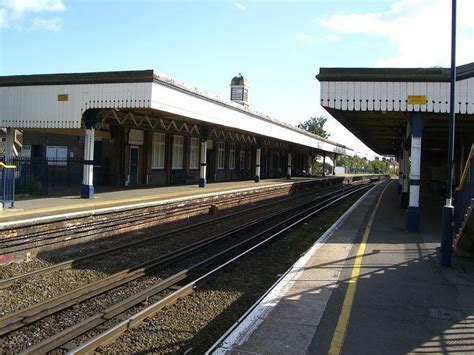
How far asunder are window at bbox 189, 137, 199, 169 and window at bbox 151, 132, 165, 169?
152 inches

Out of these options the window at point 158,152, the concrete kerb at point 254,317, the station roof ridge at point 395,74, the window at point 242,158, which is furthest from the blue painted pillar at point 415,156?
the window at point 242,158

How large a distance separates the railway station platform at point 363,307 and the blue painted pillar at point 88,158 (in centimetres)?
1019

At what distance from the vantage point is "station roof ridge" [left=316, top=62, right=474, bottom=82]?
12906 millimetres

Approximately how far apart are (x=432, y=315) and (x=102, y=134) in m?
20.3

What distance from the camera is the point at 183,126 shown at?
29.0m

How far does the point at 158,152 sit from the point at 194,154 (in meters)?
5.11

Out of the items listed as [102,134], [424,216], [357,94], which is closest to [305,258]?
[357,94]

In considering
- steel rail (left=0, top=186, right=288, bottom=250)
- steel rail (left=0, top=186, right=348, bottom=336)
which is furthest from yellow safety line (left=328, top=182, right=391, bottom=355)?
steel rail (left=0, top=186, right=288, bottom=250)

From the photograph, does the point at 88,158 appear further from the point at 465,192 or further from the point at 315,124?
the point at 315,124

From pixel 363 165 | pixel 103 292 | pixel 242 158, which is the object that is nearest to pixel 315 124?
pixel 363 165

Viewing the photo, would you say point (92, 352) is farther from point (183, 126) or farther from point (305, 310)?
point (183, 126)

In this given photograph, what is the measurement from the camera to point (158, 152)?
2781cm

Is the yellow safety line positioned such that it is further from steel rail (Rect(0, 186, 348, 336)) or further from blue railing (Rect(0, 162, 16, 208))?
blue railing (Rect(0, 162, 16, 208))

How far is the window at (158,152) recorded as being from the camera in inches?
1072
